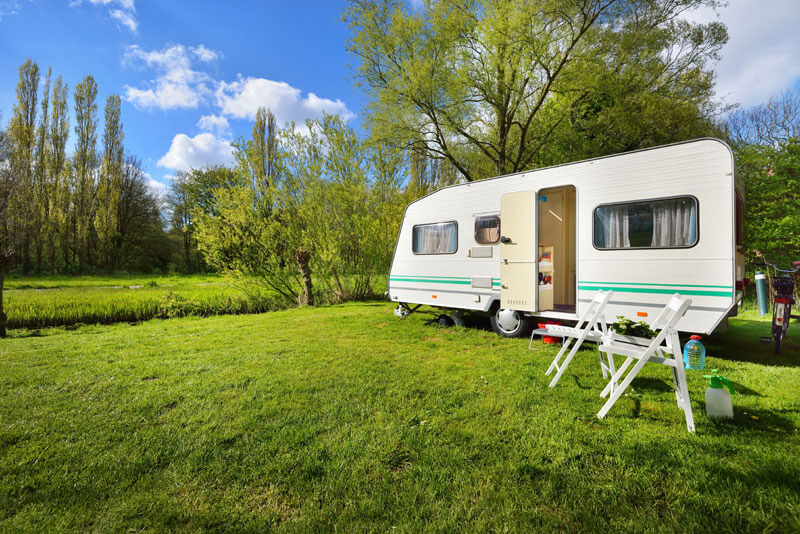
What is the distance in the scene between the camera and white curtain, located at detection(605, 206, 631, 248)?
4.71 meters

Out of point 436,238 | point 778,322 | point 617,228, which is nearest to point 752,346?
point 778,322

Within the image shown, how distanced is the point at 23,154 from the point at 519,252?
32.6m

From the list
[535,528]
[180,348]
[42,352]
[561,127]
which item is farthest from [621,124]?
[42,352]

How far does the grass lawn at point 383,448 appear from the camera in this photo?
1807mm

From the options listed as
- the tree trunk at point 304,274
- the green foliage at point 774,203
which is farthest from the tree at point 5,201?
the green foliage at point 774,203

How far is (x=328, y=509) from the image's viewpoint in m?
1.84

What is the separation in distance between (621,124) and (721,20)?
4.79 m

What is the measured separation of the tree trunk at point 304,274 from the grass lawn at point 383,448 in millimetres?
5901

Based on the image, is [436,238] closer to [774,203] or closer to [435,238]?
[435,238]

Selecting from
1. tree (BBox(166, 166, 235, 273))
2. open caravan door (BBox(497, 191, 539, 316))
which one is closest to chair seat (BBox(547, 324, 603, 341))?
open caravan door (BBox(497, 191, 539, 316))

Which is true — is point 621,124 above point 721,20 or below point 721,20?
below

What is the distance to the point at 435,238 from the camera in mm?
6742

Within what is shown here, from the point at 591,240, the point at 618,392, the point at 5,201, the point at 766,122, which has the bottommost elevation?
the point at 618,392

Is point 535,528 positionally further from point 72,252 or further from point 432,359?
point 72,252
